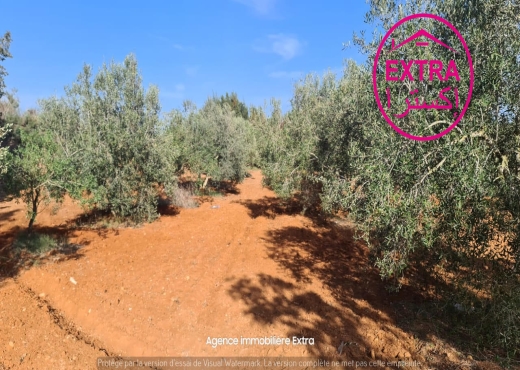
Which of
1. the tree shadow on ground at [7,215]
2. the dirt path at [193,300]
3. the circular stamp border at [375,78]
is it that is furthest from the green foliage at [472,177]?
the tree shadow on ground at [7,215]

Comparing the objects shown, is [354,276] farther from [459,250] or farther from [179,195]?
[179,195]

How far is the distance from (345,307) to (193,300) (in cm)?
399

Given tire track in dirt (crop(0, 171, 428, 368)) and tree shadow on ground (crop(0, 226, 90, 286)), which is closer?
tire track in dirt (crop(0, 171, 428, 368))

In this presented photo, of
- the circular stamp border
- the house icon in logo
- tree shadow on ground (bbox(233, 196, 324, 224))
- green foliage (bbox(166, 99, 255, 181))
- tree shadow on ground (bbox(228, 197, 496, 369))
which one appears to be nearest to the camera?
the circular stamp border

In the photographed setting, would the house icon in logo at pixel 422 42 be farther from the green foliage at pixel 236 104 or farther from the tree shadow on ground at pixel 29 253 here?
the green foliage at pixel 236 104

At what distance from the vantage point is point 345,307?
750cm

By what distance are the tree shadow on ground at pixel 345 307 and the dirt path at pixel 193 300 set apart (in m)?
0.03

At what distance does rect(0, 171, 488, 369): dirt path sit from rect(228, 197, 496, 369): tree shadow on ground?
33 millimetres

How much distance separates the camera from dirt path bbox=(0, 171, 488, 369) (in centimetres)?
617

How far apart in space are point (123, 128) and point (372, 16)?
34.7 feet

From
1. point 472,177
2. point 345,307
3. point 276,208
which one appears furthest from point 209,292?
point 276,208

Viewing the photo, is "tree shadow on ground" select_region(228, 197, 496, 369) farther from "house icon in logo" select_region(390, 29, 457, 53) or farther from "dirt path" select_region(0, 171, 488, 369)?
"house icon in logo" select_region(390, 29, 457, 53)

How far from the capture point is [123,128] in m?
12.9

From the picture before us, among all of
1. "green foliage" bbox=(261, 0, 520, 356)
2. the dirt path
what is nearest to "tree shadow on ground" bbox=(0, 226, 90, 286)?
the dirt path
